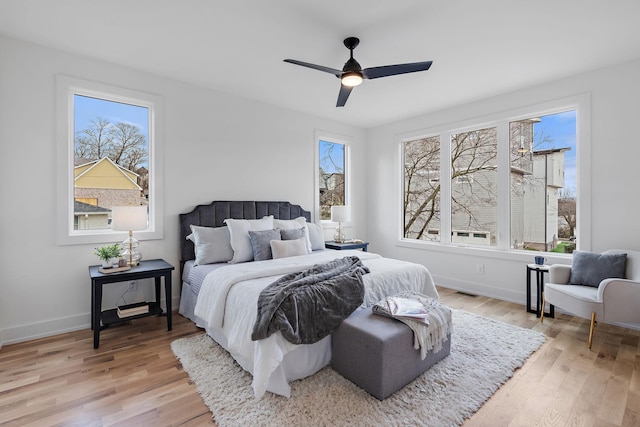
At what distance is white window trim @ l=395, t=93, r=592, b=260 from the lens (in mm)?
3473

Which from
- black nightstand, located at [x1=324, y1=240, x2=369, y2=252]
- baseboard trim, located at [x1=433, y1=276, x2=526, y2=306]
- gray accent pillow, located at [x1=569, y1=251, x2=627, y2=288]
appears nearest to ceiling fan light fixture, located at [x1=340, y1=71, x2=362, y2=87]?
black nightstand, located at [x1=324, y1=240, x2=369, y2=252]

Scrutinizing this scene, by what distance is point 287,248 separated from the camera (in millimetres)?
3506

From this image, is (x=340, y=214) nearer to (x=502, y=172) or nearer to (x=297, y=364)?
(x=502, y=172)

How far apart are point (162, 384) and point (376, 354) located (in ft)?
5.01

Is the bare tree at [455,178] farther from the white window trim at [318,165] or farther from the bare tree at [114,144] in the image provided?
the bare tree at [114,144]

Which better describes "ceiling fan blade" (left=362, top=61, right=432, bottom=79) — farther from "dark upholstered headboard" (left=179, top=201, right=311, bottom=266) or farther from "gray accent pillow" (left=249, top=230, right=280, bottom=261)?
"dark upholstered headboard" (left=179, top=201, right=311, bottom=266)

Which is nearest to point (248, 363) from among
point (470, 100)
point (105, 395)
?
point (105, 395)

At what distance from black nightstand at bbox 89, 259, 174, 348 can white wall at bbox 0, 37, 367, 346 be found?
35cm

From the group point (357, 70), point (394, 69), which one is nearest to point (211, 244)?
point (357, 70)

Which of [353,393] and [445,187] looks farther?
[445,187]

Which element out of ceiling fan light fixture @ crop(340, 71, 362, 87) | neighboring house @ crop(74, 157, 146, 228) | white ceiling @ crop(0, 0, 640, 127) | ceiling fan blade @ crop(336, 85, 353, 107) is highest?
white ceiling @ crop(0, 0, 640, 127)

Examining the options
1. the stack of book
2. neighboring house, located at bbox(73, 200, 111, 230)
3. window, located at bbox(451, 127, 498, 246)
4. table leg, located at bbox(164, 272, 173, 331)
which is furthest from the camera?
window, located at bbox(451, 127, 498, 246)

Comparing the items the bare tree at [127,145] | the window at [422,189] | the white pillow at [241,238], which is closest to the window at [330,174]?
the window at [422,189]

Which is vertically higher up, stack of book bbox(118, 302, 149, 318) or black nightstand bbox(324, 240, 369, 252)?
black nightstand bbox(324, 240, 369, 252)
